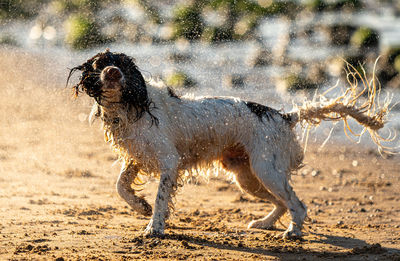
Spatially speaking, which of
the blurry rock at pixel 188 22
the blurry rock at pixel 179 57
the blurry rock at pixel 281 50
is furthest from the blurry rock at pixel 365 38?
the blurry rock at pixel 179 57

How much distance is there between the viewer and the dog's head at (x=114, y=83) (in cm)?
572

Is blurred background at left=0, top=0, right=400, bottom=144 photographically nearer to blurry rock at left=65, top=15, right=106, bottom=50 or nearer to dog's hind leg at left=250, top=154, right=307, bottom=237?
blurry rock at left=65, top=15, right=106, bottom=50

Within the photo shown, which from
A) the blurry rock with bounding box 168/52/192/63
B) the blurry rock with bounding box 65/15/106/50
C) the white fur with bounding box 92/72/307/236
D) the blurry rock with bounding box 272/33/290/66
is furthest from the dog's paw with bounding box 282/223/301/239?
the blurry rock with bounding box 65/15/106/50

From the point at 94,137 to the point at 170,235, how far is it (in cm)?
711

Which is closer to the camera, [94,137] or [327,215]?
[327,215]

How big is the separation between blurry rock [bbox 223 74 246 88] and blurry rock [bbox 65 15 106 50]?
4.73 meters

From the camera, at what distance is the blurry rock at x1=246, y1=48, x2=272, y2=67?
1814 cm

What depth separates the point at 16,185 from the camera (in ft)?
28.3

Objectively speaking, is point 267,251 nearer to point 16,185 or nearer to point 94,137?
point 16,185

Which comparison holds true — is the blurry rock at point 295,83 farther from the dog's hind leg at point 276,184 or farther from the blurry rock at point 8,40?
the dog's hind leg at point 276,184

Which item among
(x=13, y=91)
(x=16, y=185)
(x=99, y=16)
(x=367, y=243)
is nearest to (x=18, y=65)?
(x=13, y=91)

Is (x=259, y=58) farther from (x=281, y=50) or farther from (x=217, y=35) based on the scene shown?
(x=217, y=35)

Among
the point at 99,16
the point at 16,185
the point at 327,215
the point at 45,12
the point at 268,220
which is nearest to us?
the point at 268,220

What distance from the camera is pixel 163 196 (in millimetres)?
5969
